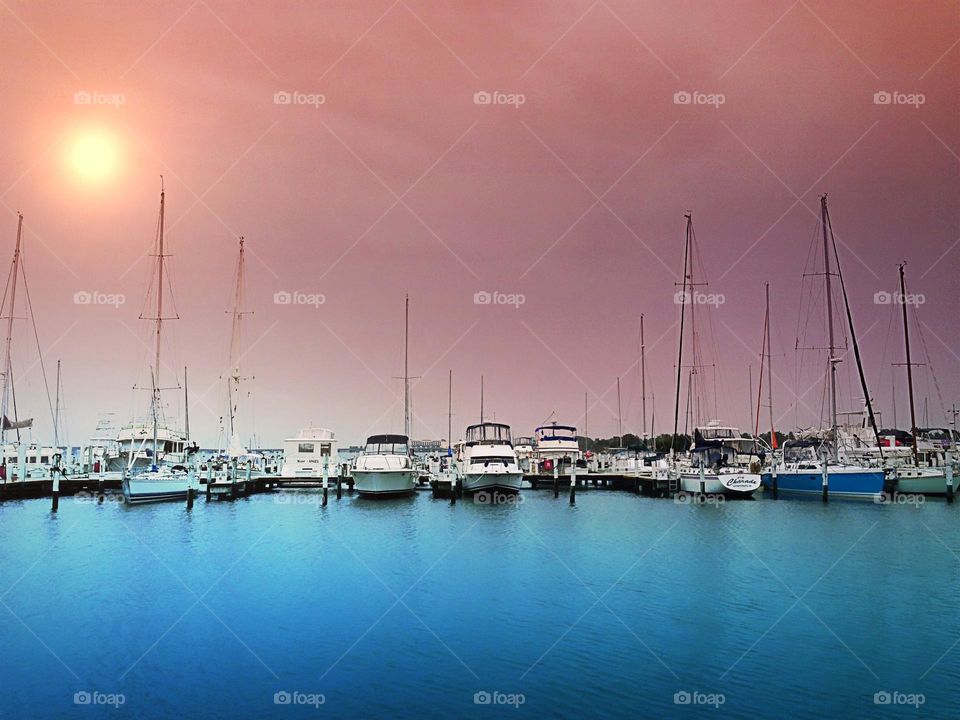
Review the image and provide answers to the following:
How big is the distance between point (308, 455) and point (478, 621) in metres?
51.6

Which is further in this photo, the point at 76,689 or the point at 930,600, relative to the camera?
the point at 930,600

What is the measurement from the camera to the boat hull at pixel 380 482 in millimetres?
56625

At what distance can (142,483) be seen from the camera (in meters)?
49.8

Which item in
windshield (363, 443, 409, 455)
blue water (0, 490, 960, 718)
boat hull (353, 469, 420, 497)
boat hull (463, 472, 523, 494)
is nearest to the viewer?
blue water (0, 490, 960, 718)

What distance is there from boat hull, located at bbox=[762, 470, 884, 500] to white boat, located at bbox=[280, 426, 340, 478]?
40694 millimetres

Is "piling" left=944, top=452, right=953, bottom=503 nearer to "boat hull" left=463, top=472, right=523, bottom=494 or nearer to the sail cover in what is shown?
"boat hull" left=463, top=472, right=523, bottom=494

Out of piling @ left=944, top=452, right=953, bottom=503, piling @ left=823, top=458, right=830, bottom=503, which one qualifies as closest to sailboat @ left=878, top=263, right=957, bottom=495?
piling @ left=944, top=452, right=953, bottom=503

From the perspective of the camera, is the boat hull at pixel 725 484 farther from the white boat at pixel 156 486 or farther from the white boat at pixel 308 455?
the white boat at pixel 156 486

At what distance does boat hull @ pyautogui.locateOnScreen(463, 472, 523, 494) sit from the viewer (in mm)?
56438

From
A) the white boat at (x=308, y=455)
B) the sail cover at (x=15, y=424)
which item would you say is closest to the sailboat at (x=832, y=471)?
the white boat at (x=308, y=455)

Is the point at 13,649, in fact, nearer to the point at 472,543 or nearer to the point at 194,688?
the point at 194,688

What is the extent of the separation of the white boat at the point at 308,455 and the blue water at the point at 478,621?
2979cm

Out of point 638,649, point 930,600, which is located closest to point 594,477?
point 930,600

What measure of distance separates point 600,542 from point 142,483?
109ft
